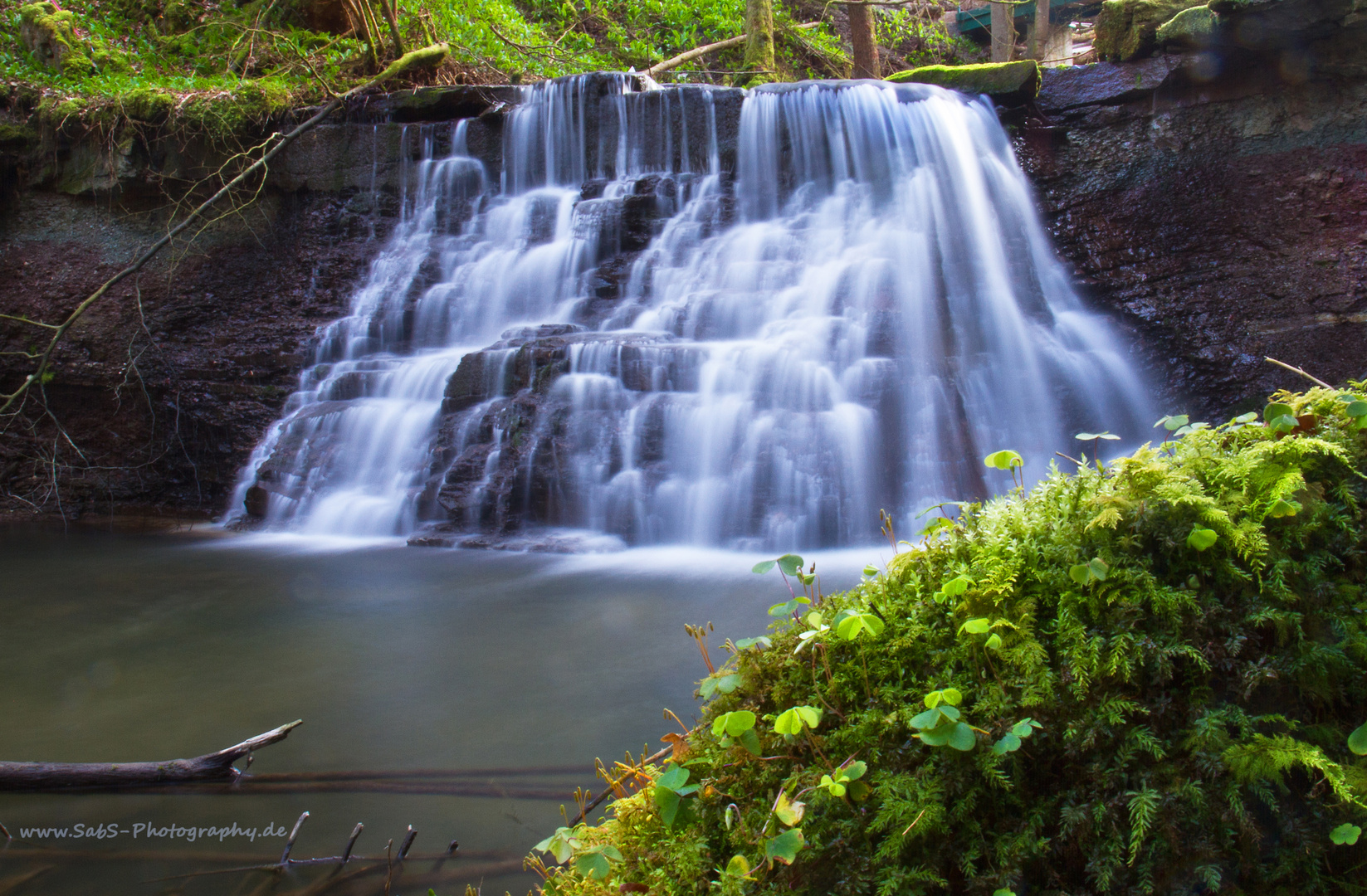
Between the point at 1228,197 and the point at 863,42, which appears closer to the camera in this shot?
the point at 1228,197

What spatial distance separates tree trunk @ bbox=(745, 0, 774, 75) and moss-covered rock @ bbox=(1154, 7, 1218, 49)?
771cm

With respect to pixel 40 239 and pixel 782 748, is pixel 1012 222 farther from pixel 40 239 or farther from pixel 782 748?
pixel 40 239

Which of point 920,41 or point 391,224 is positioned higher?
point 920,41

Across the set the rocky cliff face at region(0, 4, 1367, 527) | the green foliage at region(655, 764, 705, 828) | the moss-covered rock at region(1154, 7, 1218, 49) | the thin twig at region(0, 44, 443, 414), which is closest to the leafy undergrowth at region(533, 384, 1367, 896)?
the green foliage at region(655, 764, 705, 828)

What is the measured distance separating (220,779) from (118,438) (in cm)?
883

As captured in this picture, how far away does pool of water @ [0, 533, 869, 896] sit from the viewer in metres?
2.11

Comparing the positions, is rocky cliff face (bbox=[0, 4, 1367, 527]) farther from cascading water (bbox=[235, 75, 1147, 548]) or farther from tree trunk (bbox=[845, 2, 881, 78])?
tree trunk (bbox=[845, 2, 881, 78])

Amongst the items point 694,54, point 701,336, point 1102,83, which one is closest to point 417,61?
point 694,54

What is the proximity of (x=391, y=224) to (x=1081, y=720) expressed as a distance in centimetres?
1188

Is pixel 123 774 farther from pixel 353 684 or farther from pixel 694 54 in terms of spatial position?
pixel 694 54

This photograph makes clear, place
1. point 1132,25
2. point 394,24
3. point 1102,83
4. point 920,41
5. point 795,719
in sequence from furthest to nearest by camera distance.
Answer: point 920,41, point 394,24, point 1102,83, point 1132,25, point 795,719

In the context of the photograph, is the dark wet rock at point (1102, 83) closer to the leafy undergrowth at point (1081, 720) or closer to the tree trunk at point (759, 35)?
the tree trunk at point (759, 35)

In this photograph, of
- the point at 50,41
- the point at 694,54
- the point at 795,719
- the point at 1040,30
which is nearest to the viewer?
the point at 795,719

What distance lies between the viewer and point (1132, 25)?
964 cm
